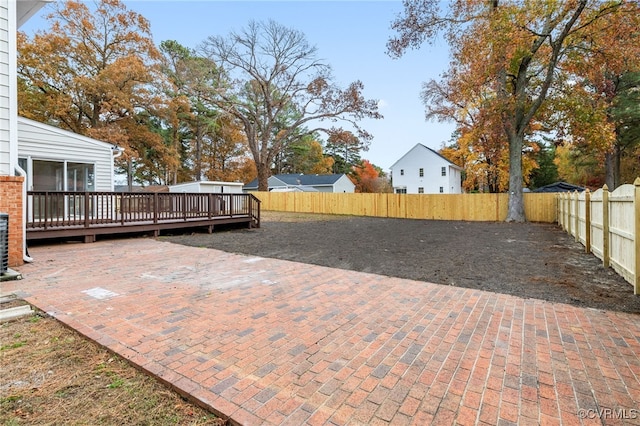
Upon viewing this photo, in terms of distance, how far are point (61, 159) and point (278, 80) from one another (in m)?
17.6

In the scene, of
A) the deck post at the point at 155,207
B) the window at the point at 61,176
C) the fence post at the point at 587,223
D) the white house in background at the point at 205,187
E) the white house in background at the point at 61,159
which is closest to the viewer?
the fence post at the point at 587,223

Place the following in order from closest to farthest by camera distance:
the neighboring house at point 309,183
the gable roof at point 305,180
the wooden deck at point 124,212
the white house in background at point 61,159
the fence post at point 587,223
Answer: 1. the fence post at point 587,223
2. the wooden deck at point 124,212
3. the white house in background at point 61,159
4. the neighboring house at point 309,183
5. the gable roof at point 305,180

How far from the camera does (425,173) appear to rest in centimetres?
3219

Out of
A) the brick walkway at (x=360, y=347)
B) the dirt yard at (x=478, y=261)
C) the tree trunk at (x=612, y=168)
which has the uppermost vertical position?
the tree trunk at (x=612, y=168)

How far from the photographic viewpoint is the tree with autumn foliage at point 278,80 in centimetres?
2295

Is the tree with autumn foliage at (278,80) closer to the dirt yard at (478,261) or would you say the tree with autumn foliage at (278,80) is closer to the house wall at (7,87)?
the dirt yard at (478,261)

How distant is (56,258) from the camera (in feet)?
19.1

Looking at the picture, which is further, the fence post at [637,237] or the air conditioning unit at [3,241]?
the air conditioning unit at [3,241]

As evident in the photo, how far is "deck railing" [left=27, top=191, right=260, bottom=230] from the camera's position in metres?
7.34

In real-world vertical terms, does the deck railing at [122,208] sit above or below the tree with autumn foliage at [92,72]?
below

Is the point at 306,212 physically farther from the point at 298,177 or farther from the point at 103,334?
the point at 103,334

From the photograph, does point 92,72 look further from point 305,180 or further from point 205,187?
point 305,180

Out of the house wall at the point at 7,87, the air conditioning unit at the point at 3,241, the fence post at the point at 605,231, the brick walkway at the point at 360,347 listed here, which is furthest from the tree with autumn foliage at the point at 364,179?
the air conditioning unit at the point at 3,241

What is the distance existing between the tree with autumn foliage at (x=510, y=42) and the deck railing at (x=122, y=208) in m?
10.3
